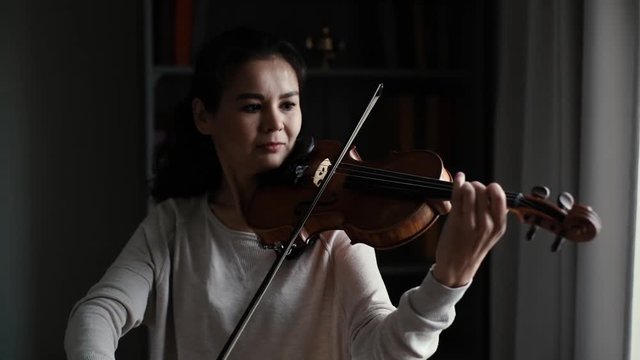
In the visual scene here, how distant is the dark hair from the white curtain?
63 centimetres

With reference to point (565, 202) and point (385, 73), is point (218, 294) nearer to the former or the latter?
point (565, 202)

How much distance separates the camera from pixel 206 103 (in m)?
1.46

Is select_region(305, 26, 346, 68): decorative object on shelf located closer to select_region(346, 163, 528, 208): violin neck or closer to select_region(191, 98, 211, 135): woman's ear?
select_region(191, 98, 211, 135): woman's ear

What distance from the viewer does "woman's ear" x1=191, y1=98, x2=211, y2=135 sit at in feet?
4.83

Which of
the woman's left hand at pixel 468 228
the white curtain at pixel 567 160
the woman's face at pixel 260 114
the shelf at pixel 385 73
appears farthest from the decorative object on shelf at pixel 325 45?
the woman's left hand at pixel 468 228

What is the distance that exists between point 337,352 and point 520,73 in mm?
980

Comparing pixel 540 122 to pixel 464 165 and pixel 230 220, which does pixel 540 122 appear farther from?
pixel 230 220

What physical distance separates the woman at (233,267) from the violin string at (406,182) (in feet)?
0.41

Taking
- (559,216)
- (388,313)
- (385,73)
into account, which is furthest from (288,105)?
(385,73)

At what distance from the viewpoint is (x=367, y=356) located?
1238mm

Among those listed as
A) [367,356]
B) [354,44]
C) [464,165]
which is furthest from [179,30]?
[367,356]

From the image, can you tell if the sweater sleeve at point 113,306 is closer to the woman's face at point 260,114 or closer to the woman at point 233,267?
the woman at point 233,267

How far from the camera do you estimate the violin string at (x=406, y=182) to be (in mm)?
1103

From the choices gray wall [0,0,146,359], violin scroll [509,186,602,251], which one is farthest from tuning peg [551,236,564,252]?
gray wall [0,0,146,359]
